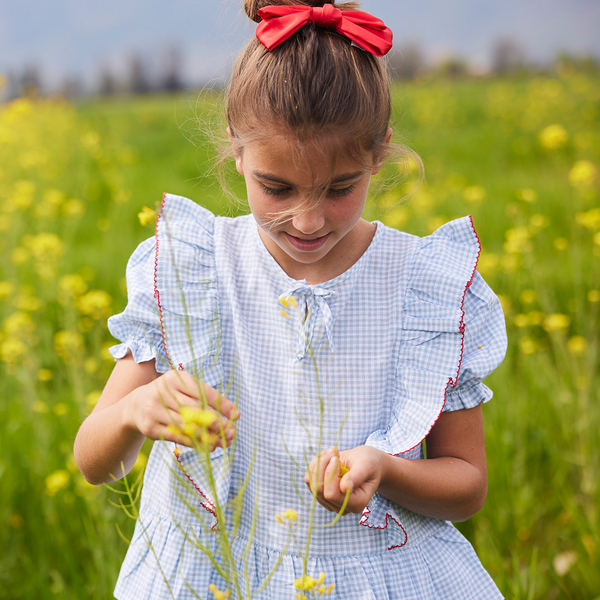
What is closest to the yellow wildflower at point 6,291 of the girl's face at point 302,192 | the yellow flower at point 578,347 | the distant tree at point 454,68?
the girl's face at point 302,192

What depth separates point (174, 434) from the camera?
0.75m

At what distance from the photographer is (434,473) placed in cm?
110

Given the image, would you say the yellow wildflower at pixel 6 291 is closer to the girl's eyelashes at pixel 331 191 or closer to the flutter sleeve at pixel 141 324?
the flutter sleeve at pixel 141 324

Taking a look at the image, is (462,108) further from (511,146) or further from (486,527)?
(486,527)

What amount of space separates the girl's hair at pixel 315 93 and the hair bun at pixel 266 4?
0.11m

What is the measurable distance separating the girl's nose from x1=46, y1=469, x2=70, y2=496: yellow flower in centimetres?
117

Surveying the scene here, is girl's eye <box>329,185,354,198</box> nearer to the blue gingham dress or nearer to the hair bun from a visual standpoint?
the blue gingham dress

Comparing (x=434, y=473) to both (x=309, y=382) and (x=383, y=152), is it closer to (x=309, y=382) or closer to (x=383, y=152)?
(x=309, y=382)

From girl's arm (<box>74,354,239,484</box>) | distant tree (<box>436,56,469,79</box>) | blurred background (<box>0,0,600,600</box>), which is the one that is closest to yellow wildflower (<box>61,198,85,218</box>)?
blurred background (<box>0,0,600,600</box>)

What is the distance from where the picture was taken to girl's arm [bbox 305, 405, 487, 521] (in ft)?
2.91

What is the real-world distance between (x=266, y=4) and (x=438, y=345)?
757 millimetres

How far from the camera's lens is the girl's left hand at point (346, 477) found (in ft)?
2.71

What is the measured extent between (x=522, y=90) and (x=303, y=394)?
1104cm

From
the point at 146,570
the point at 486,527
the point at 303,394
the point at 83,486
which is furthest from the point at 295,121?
the point at 486,527
